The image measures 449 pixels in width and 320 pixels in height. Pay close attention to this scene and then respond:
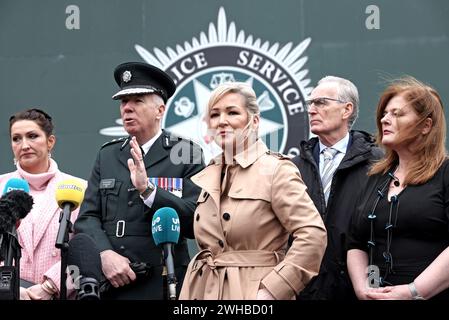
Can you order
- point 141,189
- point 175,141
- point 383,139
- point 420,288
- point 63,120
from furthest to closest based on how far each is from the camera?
1. point 63,120
2. point 175,141
3. point 141,189
4. point 383,139
5. point 420,288

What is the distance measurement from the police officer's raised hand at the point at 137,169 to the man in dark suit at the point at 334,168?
2.76ft

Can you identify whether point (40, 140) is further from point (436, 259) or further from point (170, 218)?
point (436, 259)

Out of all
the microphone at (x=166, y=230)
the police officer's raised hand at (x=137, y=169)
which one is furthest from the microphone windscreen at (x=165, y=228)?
the police officer's raised hand at (x=137, y=169)

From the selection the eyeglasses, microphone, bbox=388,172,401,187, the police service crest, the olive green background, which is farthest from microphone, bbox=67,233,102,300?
the olive green background

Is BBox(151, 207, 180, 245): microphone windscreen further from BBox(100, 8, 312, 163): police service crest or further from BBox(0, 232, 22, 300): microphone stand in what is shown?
BBox(100, 8, 312, 163): police service crest

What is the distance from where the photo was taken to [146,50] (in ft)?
23.7

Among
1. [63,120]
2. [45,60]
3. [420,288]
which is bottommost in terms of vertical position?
[420,288]

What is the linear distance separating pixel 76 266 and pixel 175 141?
1096 millimetres

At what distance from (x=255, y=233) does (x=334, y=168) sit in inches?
43.1

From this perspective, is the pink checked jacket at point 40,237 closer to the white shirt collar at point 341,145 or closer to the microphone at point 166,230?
the microphone at point 166,230

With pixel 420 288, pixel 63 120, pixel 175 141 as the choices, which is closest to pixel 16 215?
pixel 175 141

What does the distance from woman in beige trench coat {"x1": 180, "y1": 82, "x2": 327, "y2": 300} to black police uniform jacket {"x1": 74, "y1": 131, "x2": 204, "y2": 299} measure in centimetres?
49

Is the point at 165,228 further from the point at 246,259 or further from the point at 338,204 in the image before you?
the point at 338,204

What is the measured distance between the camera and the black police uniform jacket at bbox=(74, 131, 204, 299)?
4648mm
